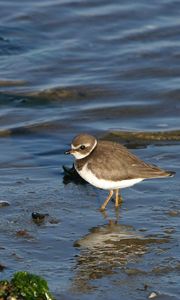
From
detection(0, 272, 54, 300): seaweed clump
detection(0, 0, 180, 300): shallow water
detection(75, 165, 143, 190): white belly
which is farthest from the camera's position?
detection(75, 165, 143, 190): white belly

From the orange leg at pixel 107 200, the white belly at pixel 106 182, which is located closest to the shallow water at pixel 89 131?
the orange leg at pixel 107 200

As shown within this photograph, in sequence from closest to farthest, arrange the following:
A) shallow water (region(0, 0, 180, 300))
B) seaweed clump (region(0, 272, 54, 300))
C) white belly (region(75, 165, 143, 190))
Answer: seaweed clump (region(0, 272, 54, 300)) < shallow water (region(0, 0, 180, 300)) < white belly (region(75, 165, 143, 190))

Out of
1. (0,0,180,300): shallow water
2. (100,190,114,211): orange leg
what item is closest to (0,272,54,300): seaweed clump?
(0,0,180,300): shallow water

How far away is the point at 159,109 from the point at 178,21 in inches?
153

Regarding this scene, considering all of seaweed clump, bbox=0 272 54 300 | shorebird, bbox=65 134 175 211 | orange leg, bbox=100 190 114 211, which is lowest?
orange leg, bbox=100 190 114 211

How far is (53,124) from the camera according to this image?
10125mm

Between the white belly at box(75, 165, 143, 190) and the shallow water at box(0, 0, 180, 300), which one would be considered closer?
the shallow water at box(0, 0, 180, 300)

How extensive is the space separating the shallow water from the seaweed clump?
27 centimetres

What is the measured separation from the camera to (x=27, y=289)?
5504 mm

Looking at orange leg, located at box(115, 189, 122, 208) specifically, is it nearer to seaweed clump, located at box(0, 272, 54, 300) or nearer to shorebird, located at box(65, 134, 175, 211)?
shorebird, located at box(65, 134, 175, 211)

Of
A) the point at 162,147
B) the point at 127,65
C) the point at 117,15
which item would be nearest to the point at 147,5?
the point at 117,15

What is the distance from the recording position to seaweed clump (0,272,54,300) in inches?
216

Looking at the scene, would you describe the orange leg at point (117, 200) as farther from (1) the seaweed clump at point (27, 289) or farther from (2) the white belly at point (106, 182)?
(1) the seaweed clump at point (27, 289)

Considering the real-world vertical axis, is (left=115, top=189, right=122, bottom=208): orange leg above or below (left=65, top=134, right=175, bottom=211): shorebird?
below
